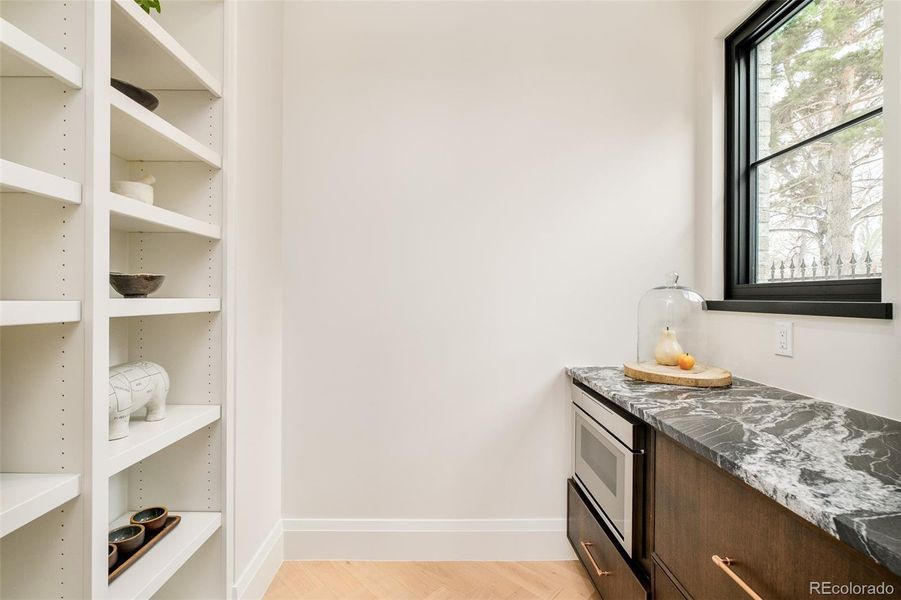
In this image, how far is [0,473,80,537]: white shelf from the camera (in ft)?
2.57

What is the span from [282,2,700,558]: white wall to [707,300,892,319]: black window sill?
0.47 metres

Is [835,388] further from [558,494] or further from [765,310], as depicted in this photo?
[558,494]

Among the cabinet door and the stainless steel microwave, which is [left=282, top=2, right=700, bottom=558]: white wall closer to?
the stainless steel microwave

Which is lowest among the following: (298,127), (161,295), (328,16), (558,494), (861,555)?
(558,494)

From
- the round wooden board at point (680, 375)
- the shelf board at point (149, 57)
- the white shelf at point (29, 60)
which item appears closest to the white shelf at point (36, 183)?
the white shelf at point (29, 60)

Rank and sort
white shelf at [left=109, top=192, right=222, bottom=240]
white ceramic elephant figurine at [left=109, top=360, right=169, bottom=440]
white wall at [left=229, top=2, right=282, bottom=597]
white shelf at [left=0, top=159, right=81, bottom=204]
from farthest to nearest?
white wall at [left=229, top=2, right=282, bottom=597]
white ceramic elephant figurine at [left=109, top=360, right=169, bottom=440]
white shelf at [left=109, top=192, right=222, bottom=240]
white shelf at [left=0, top=159, right=81, bottom=204]

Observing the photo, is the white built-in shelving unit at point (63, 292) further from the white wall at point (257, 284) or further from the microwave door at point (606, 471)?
the microwave door at point (606, 471)

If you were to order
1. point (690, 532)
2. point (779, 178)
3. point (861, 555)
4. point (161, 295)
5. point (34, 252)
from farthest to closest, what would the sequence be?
point (779, 178) → point (161, 295) → point (690, 532) → point (34, 252) → point (861, 555)

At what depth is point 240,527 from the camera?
1601 millimetres

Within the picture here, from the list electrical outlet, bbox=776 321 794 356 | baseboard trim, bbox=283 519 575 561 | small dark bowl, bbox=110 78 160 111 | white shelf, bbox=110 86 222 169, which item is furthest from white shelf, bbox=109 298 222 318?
electrical outlet, bbox=776 321 794 356

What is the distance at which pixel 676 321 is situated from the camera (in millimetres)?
1955

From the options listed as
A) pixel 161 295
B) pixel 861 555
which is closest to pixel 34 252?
pixel 161 295

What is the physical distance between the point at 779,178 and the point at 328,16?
2148mm

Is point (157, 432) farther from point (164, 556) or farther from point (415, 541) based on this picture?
point (415, 541)
